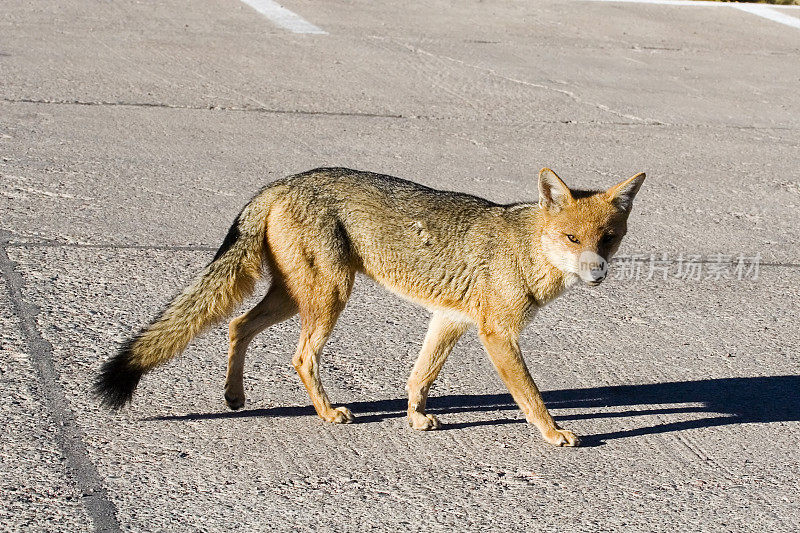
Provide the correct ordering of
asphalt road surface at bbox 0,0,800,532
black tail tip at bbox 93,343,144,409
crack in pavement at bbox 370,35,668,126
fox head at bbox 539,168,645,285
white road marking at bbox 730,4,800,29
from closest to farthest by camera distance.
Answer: asphalt road surface at bbox 0,0,800,532 → black tail tip at bbox 93,343,144,409 → fox head at bbox 539,168,645,285 → crack in pavement at bbox 370,35,668,126 → white road marking at bbox 730,4,800,29

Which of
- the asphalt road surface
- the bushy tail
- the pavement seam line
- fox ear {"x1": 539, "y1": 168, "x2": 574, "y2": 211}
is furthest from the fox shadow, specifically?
fox ear {"x1": 539, "y1": 168, "x2": 574, "y2": 211}

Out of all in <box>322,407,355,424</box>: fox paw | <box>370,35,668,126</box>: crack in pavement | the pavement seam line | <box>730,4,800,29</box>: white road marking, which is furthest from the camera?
<box>730,4,800,29</box>: white road marking

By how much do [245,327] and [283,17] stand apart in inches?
367

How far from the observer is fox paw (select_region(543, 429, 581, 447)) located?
4.59 m

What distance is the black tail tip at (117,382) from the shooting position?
4332mm

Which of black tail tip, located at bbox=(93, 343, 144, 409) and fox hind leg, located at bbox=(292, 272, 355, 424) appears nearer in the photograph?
black tail tip, located at bbox=(93, 343, 144, 409)

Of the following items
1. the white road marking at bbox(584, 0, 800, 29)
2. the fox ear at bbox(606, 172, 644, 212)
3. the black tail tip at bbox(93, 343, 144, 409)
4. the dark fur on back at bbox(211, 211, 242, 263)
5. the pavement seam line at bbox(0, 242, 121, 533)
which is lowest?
the pavement seam line at bbox(0, 242, 121, 533)

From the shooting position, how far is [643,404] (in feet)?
16.6

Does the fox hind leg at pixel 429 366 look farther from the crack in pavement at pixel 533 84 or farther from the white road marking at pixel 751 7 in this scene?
the white road marking at pixel 751 7

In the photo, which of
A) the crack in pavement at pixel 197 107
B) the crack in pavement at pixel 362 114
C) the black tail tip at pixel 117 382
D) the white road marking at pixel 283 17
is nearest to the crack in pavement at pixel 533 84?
the crack in pavement at pixel 362 114

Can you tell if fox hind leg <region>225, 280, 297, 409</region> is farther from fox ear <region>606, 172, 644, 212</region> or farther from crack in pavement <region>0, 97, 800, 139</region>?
crack in pavement <region>0, 97, 800, 139</region>

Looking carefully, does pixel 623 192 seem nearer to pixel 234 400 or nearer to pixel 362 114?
pixel 234 400

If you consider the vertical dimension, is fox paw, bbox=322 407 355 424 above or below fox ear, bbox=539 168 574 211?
below

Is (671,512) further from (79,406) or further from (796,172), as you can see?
(796,172)
